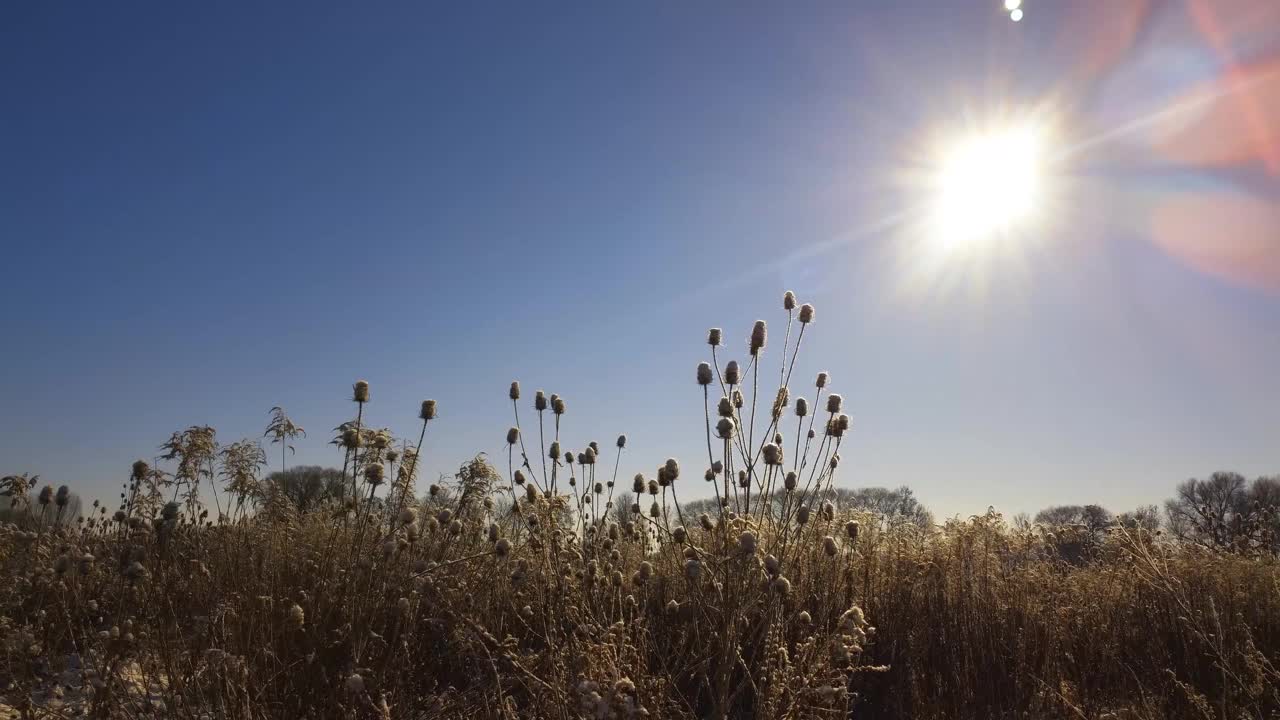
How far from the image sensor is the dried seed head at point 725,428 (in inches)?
101

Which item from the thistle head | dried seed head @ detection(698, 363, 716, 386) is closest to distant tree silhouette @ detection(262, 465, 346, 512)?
the thistle head

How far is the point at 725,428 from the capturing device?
2584 millimetres

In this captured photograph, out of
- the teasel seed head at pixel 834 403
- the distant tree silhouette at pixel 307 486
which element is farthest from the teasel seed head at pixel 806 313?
the distant tree silhouette at pixel 307 486

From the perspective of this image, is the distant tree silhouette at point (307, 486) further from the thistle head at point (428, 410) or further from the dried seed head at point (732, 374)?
the dried seed head at point (732, 374)

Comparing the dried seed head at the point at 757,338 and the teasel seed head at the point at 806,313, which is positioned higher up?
the teasel seed head at the point at 806,313

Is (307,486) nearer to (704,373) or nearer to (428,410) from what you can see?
(428,410)

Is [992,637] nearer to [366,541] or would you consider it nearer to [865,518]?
[865,518]

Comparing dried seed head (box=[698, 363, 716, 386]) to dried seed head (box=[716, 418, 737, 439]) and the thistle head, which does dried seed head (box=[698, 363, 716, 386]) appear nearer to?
dried seed head (box=[716, 418, 737, 439])

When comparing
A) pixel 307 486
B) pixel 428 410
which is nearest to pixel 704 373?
pixel 428 410

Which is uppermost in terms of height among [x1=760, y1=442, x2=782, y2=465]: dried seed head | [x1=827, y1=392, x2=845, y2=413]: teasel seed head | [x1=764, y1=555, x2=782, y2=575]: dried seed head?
[x1=827, y1=392, x2=845, y2=413]: teasel seed head

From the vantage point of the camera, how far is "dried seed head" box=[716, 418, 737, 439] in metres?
2.57

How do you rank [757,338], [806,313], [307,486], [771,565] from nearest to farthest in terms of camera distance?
[771,565] → [757,338] → [806,313] → [307,486]

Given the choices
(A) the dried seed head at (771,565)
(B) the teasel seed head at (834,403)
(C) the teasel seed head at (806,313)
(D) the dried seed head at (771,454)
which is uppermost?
(C) the teasel seed head at (806,313)

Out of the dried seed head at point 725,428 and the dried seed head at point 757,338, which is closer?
the dried seed head at point 725,428
